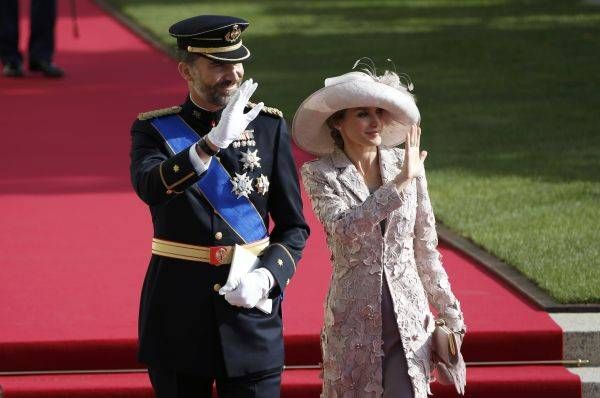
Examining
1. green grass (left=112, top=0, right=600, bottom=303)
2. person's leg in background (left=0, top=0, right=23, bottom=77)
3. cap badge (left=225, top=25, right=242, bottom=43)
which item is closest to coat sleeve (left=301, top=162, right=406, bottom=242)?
cap badge (left=225, top=25, right=242, bottom=43)

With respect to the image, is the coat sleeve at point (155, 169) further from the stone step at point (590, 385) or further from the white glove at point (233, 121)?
the stone step at point (590, 385)

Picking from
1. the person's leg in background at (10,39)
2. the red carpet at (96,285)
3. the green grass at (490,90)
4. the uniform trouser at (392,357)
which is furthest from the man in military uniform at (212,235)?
the person's leg in background at (10,39)

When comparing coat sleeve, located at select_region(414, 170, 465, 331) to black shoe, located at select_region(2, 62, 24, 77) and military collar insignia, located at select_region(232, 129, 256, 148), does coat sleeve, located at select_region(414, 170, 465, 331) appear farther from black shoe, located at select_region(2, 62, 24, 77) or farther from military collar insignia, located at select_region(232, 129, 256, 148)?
black shoe, located at select_region(2, 62, 24, 77)

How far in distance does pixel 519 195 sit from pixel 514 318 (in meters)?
2.50

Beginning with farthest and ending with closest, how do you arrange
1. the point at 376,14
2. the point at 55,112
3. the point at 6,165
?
1. the point at 376,14
2. the point at 55,112
3. the point at 6,165

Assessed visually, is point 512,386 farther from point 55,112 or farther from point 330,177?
point 55,112

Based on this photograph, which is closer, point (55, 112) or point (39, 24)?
point (55, 112)

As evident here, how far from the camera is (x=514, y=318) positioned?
6.88 metres

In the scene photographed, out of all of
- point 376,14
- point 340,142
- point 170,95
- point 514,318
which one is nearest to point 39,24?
point 170,95

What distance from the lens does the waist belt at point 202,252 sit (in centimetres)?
468

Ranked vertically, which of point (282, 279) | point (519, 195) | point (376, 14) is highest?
point (282, 279)

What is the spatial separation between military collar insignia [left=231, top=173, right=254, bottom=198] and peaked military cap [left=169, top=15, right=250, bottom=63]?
359 mm

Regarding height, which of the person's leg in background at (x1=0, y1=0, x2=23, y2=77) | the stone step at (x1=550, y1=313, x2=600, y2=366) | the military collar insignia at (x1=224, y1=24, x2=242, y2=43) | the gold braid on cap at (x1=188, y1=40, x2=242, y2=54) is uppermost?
the military collar insignia at (x1=224, y1=24, x2=242, y2=43)

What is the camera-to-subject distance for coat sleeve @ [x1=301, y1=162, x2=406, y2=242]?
487 centimetres
